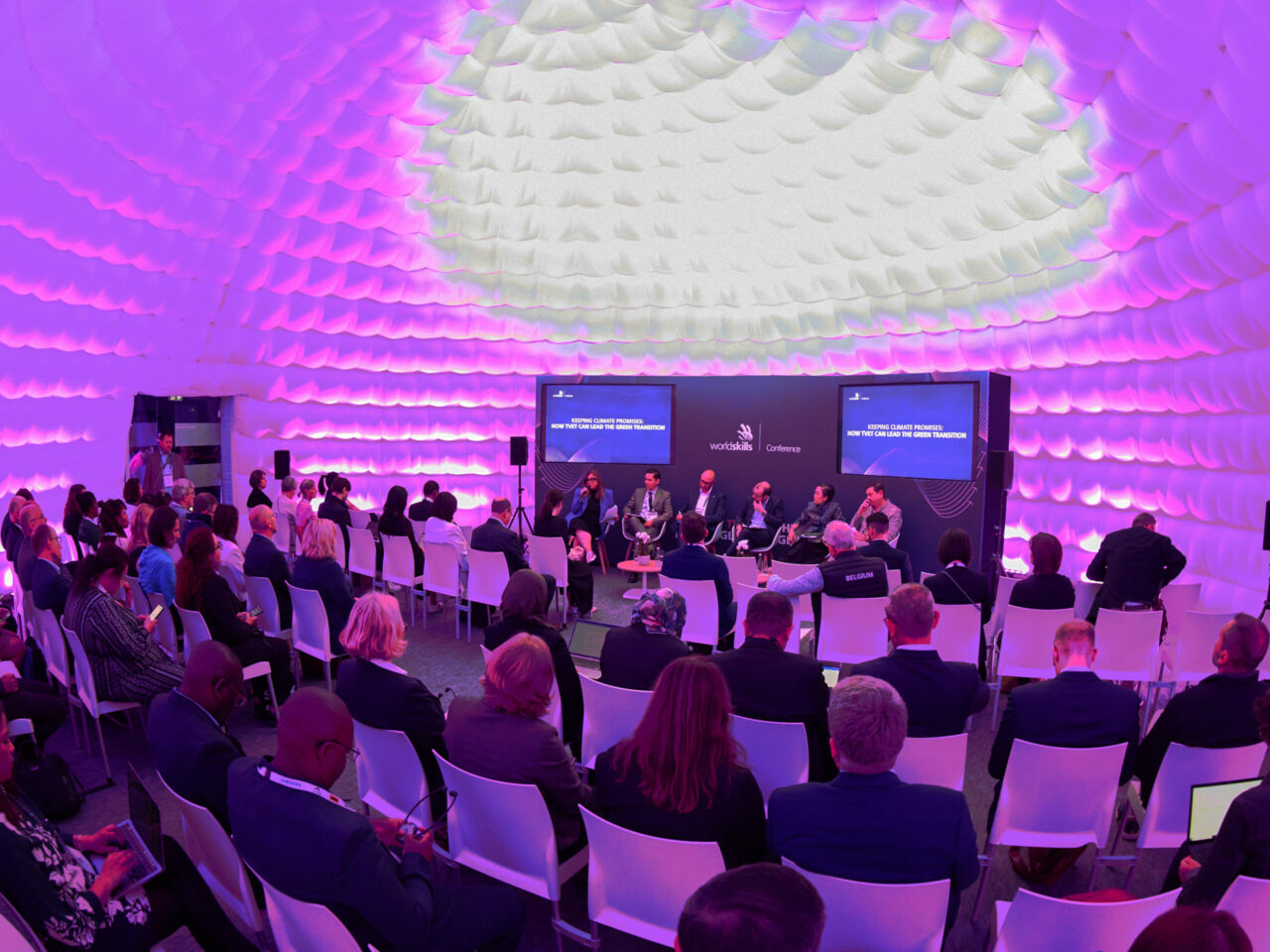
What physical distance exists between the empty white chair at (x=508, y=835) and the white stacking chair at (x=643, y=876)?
0.18 metres

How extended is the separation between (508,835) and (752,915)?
1.79 meters

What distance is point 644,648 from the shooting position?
13.3 feet

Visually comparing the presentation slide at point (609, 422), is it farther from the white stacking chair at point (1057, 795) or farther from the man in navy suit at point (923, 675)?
the white stacking chair at point (1057, 795)

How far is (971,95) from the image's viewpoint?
281 inches

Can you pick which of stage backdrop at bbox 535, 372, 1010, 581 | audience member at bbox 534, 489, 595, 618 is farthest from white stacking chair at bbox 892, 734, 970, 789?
stage backdrop at bbox 535, 372, 1010, 581

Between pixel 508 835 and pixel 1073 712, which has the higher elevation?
pixel 1073 712

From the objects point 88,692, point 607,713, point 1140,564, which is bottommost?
point 88,692

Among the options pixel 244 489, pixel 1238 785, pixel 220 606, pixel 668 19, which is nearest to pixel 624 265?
pixel 668 19

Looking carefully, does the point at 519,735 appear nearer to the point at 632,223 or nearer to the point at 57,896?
the point at 57,896

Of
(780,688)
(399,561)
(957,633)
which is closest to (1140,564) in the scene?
(957,633)

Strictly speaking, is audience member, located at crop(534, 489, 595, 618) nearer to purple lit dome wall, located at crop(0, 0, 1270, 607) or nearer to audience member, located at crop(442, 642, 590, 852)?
purple lit dome wall, located at crop(0, 0, 1270, 607)

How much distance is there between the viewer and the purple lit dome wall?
5699mm

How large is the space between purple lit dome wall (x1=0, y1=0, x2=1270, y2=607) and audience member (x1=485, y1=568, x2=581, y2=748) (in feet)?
13.5

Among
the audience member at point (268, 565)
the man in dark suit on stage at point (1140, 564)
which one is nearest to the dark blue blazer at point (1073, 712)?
the man in dark suit on stage at point (1140, 564)
